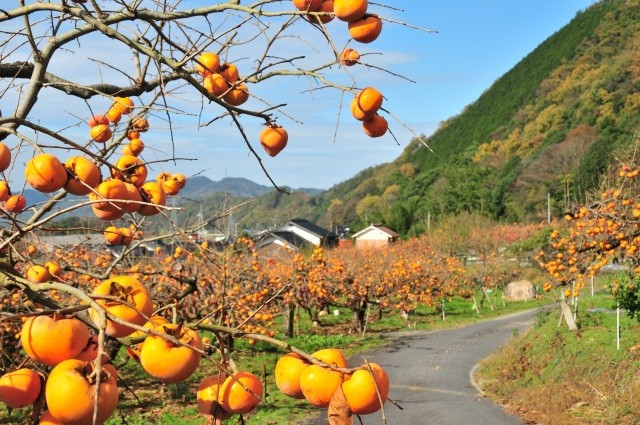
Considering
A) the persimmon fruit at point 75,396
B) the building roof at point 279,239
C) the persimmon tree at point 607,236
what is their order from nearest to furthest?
the persimmon fruit at point 75,396
the persimmon tree at point 607,236
the building roof at point 279,239

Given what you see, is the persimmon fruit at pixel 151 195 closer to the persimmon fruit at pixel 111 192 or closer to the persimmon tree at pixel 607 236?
the persimmon fruit at pixel 111 192

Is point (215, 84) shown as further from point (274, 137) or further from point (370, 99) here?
point (370, 99)

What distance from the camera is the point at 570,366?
10.0 m

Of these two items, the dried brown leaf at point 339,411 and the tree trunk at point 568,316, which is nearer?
the dried brown leaf at point 339,411

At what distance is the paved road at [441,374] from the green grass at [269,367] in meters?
0.78

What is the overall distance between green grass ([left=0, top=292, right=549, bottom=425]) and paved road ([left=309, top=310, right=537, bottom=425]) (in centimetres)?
78

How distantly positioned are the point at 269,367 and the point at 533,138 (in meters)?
59.3

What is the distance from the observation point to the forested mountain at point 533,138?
163 feet

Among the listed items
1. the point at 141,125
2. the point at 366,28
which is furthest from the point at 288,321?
the point at 366,28

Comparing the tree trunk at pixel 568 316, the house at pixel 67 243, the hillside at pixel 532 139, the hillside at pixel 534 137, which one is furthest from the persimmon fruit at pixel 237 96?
the hillside at pixel 534 137

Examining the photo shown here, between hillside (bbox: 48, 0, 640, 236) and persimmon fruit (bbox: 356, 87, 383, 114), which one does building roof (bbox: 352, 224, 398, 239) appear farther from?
persimmon fruit (bbox: 356, 87, 383, 114)

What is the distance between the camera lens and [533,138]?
216 feet

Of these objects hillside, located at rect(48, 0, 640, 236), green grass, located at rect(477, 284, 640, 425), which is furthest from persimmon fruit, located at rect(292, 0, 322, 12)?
hillside, located at rect(48, 0, 640, 236)

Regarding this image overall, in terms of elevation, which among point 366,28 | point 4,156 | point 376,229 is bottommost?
point 4,156
